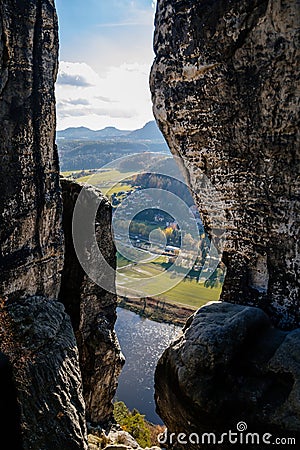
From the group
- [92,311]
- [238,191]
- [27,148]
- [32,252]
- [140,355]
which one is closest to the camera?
[238,191]

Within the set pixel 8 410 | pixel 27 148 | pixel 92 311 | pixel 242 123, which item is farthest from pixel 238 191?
pixel 92 311

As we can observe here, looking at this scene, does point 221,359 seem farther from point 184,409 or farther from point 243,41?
point 243,41

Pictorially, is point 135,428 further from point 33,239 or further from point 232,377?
point 232,377

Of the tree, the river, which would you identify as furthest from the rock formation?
the river

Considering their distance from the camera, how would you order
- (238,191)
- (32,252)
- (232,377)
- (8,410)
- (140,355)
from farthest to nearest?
(140,355)
(32,252)
(8,410)
(238,191)
(232,377)

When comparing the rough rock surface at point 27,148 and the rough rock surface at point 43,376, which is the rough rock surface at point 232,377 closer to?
the rough rock surface at point 43,376

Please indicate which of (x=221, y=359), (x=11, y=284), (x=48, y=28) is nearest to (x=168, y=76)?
(x=221, y=359)

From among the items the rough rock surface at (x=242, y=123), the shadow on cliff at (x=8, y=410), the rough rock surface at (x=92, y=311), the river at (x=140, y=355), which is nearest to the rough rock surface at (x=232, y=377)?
the rough rock surface at (x=242, y=123)
